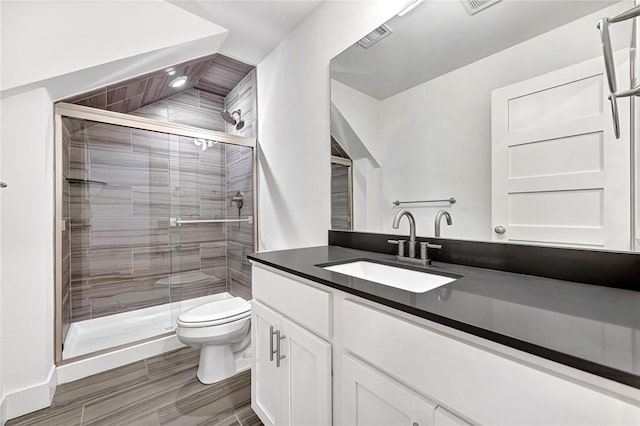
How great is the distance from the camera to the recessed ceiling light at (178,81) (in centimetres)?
248

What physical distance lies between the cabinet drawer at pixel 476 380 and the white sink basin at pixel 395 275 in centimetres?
36

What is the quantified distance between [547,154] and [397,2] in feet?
3.47

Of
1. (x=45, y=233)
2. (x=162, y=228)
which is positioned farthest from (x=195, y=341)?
(x=162, y=228)

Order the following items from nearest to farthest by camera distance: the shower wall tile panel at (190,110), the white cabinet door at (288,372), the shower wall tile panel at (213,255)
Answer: the white cabinet door at (288,372)
the shower wall tile panel at (190,110)
the shower wall tile panel at (213,255)

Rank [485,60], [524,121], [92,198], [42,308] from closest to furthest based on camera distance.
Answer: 1. [524,121]
2. [485,60]
3. [42,308]
4. [92,198]

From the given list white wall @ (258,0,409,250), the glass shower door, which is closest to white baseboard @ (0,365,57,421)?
the glass shower door

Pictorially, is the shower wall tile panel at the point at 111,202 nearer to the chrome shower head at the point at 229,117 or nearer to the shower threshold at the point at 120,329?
the shower threshold at the point at 120,329

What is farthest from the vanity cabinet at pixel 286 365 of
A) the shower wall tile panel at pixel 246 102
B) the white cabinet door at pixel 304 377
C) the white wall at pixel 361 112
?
the shower wall tile panel at pixel 246 102

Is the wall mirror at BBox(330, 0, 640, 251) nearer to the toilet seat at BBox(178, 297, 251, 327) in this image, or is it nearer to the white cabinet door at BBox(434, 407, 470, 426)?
the white cabinet door at BBox(434, 407, 470, 426)

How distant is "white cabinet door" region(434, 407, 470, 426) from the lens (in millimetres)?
591

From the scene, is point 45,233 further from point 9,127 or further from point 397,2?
point 397,2

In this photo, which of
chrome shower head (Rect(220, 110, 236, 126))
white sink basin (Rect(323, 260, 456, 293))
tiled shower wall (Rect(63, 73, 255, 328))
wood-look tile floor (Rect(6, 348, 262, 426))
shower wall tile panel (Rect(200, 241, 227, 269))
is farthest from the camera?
chrome shower head (Rect(220, 110, 236, 126))

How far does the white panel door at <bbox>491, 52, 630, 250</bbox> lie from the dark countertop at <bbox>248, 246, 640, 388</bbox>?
0.18m

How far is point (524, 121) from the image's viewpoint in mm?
993
